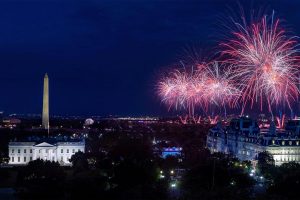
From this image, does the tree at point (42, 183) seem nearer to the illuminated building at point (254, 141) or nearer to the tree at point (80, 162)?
the tree at point (80, 162)

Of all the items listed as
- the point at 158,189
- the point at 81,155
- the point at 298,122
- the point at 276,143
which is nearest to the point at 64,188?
the point at 158,189

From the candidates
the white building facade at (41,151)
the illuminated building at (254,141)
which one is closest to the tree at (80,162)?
the white building facade at (41,151)

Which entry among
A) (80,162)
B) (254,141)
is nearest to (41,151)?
(80,162)

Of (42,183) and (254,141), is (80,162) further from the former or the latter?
(254,141)

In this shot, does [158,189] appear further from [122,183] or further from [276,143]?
[276,143]

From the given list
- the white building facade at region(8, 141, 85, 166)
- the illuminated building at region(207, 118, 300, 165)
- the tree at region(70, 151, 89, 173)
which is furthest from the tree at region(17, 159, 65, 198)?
the illuminated building at region(207, 118, 300, 165)
